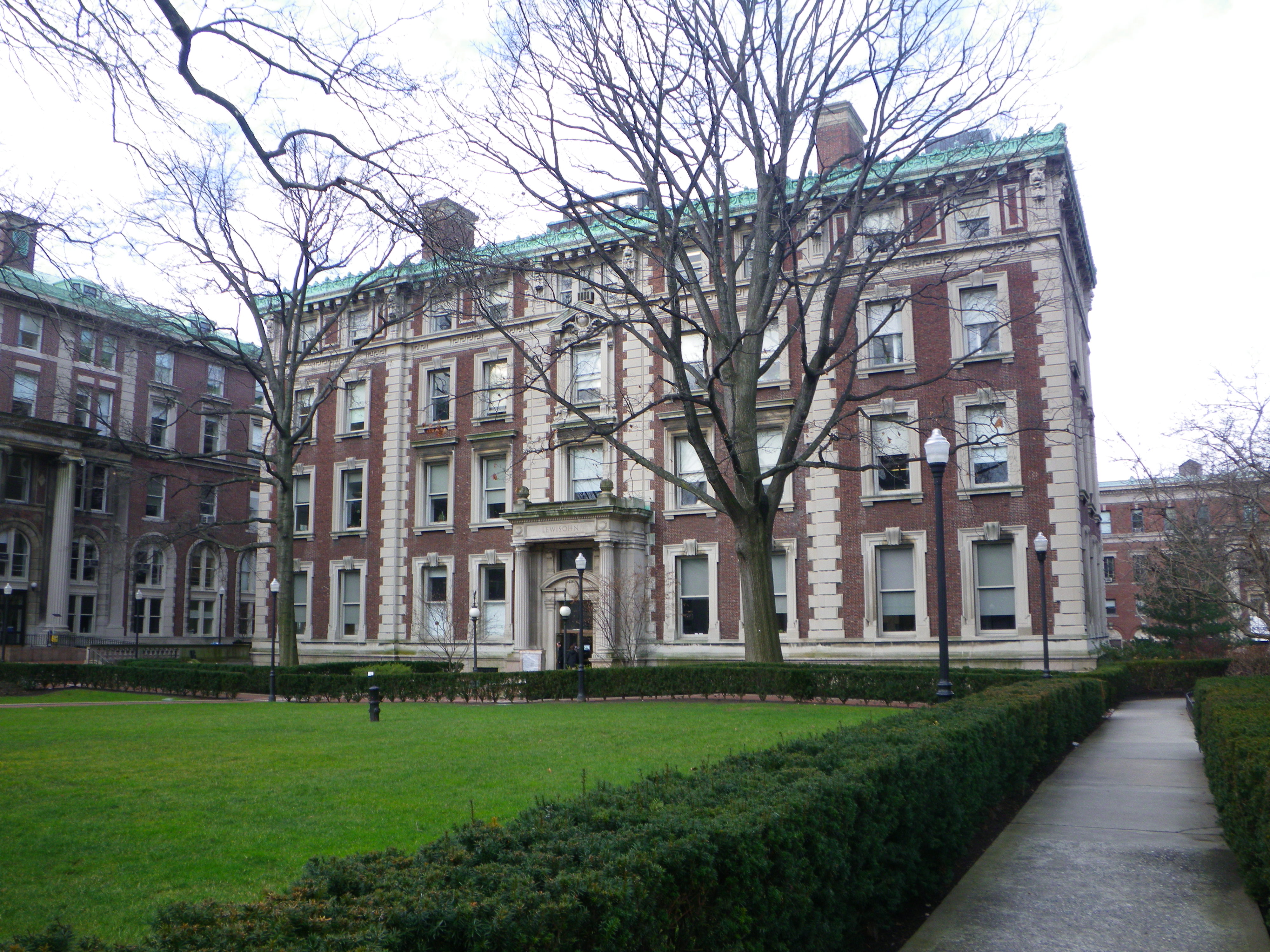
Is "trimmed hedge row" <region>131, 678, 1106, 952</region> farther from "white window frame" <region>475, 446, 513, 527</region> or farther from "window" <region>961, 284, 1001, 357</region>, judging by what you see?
"white window frame" <region>475, 446, 513, 527</region>

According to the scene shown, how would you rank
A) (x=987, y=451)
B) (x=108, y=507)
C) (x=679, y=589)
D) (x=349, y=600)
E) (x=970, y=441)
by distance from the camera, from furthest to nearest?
(x=108, y=507), (x=349, y=600), (x=679, y=589), (x=987, y=451), (x=970, y=441)

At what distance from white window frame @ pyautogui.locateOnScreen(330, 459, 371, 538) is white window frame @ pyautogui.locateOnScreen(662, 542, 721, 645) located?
42.7ft

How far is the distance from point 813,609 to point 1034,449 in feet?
25.8

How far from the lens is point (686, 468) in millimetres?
33062

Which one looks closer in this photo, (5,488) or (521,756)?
(521,756)

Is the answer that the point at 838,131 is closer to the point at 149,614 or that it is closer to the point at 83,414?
the point at 83,414

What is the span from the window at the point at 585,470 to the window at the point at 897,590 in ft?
32.8

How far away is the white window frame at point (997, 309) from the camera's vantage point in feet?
94.3

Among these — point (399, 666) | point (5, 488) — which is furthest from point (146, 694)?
point (5, 488)

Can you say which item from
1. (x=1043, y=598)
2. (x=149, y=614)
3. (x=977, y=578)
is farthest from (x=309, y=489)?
(x=1043, y=598)

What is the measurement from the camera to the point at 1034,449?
2820cm

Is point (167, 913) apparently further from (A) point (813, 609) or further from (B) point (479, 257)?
(A) point (813, 609)

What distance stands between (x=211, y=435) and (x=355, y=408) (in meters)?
21.5

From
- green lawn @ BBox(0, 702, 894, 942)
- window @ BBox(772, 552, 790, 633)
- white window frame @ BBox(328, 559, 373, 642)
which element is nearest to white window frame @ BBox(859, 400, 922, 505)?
window @ BBox(772, 552, 790, 633)
